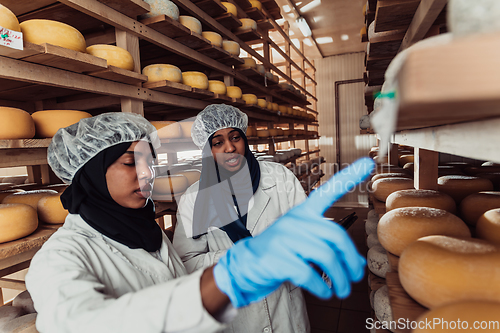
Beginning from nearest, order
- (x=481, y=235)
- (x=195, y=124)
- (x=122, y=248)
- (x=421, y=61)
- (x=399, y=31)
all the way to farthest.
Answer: (x=421, y=61) → (x=481, y=235) → (x=122, y=248) → (x=399, y=31) → (x=195, y=124)

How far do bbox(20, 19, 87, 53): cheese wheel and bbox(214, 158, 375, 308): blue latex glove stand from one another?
1209 millimetres

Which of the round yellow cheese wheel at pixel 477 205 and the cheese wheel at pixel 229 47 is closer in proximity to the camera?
the round yellow cheese wheel at pixel 477 205

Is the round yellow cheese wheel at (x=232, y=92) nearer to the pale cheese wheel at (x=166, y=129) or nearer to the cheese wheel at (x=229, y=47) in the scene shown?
the cheese wheel at (x=229, y=47)

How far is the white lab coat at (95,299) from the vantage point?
1.92 feet

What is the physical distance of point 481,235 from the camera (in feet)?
2.84

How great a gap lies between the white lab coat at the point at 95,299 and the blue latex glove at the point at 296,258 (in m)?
0.08

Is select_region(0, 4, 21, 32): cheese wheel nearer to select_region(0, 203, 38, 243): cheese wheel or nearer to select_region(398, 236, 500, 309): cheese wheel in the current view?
select_region(0, 203, 38, 243): cheese wheel

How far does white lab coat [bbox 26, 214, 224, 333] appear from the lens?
59 cm

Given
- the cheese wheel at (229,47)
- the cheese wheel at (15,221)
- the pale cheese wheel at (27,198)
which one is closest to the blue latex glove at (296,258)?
the cheese wheel at (15,221)

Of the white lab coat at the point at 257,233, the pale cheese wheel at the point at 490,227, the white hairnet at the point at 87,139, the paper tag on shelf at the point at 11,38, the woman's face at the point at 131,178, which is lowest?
the white lab coat at the point at 257,233

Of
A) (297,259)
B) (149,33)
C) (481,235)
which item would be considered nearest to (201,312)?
(297,259)

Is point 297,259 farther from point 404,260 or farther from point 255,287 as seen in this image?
point 404,260

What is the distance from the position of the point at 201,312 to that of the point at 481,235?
2.87 ft

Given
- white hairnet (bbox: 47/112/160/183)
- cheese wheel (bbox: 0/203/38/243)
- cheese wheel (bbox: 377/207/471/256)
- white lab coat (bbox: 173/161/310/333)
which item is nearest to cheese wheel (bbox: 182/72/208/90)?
white lab coat (bbox: 173/161/310/333)
